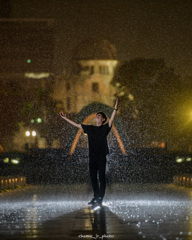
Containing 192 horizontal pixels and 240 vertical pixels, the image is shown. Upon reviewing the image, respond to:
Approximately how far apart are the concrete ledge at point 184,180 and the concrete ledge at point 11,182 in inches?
209

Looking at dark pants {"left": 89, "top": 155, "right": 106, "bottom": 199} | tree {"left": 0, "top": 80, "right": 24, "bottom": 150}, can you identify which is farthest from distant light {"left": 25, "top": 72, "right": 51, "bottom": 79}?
dark pants {"left": 89, "top": 155, "right": 106, "bottom": 199}

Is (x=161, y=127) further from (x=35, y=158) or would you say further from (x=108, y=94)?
(x=108, y=94)

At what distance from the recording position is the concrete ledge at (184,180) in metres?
19.4

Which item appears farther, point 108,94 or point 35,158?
point 108,94

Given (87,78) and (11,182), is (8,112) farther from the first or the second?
(87,78)

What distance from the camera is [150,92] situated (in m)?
65.9

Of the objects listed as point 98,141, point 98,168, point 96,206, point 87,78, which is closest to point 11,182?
point 98,168

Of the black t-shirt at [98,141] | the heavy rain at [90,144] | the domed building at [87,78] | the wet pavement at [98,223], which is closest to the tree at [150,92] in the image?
the heavy rain at [90,144]

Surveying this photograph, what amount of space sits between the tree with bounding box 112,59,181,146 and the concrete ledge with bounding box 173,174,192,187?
1672 inches

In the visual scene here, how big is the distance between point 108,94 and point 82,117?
201ft

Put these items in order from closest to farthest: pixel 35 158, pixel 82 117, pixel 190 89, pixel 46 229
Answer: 1. pixel 46 229
2. pixel 35 158
3. pixel 190 89
4. pixel 82 117

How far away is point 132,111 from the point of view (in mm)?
75000

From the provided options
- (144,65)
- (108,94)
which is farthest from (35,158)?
(108,94)

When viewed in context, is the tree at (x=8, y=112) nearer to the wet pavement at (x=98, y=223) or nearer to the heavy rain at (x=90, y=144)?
the heavy rain at (x=90, y=144)
